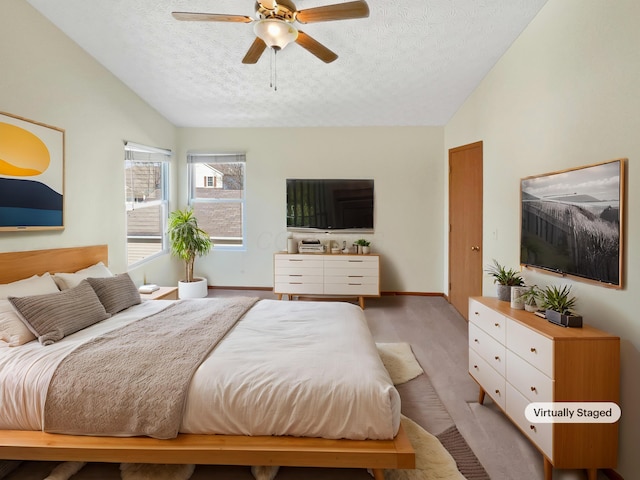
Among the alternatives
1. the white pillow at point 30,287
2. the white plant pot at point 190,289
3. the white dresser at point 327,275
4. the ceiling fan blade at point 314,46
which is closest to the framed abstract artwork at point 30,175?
the white pillow at point 30,287

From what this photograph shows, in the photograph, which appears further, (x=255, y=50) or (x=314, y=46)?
(x=255, y=50)

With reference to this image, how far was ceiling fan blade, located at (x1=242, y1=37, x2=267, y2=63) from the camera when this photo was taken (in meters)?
2.54

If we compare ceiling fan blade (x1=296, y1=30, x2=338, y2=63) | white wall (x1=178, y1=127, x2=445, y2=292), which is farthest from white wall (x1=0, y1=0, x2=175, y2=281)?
ceiling fan blade (x1=296, y1=30, x2=338, y2=63)

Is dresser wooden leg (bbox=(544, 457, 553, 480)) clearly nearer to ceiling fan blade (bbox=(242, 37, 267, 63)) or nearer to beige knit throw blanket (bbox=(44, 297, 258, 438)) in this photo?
beige knit throw blanket (bbox=(44, 297, 258, 438))

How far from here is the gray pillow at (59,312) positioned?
2152mm

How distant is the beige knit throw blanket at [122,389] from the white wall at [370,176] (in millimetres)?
3640

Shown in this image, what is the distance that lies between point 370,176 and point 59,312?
13.8 feet

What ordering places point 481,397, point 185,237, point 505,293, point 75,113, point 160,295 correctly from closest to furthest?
1. point 481,397
2. point 505,293
3. point 75,113
4. point 160,295
5. point 185,237

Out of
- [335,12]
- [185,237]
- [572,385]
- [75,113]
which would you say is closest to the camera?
[572,385]

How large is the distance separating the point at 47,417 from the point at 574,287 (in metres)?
3.01

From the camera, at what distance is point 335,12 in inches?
85.0

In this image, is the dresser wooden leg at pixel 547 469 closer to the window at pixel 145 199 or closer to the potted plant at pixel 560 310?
the potted plant at pixel 560 310

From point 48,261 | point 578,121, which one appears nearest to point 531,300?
point 578,121

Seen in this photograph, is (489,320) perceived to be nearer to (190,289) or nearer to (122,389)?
(122,389)
